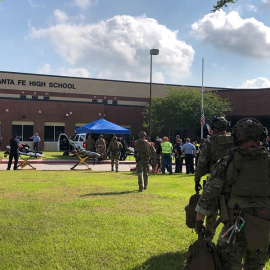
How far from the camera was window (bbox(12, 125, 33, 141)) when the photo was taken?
126 ft

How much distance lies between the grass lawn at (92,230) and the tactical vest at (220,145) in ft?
4.96

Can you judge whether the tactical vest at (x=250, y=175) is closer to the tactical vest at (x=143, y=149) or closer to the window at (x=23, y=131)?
the tactical vest at (x=143, y=149)

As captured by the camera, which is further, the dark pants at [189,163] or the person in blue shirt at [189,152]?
the dark pants at [189,163]

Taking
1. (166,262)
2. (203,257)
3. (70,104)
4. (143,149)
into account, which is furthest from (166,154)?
(70,104)

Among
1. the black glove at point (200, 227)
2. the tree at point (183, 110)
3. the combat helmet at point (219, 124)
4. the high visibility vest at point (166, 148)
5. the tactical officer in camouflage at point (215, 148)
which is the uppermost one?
the tree at point (183, 110)

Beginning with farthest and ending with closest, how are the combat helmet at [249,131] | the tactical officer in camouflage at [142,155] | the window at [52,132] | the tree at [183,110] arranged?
1. the window at [52,132]
2. the tree at [183,110]
3. the tactical officer in camouflage at [142,155]
4. the combat helmet at [249,131]

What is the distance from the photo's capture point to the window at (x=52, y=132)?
39.6 metres

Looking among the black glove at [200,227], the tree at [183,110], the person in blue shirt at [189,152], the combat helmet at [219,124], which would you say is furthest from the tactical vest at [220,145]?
the tree at [183,110]

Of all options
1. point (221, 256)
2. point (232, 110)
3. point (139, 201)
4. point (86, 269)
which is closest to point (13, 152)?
point (139, 201)

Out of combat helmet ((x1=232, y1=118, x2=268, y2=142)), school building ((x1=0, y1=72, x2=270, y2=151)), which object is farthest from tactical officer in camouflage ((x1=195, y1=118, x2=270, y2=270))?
school building ((x1=0, y1=72, x2=270, y2=151))


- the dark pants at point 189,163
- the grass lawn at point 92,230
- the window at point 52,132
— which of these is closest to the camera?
the grass lawn at point 92,230

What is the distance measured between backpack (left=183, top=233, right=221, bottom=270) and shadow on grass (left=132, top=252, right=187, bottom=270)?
59.3 inches

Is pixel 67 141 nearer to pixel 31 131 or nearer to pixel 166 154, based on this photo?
pixel 31 131

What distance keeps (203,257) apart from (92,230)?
10.6 ft
